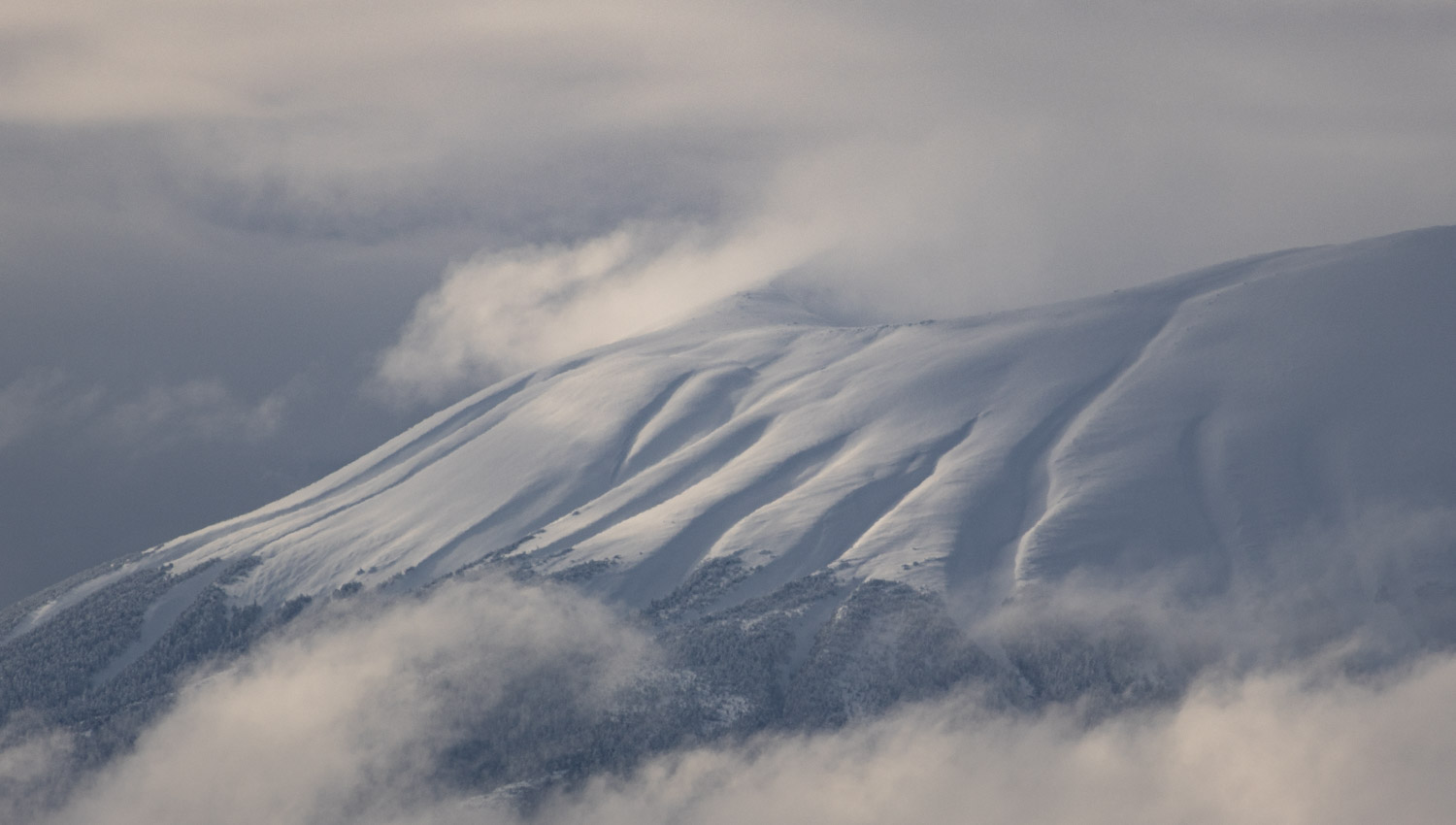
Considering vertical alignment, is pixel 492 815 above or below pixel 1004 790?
above

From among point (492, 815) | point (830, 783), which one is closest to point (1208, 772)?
point (830, 783)

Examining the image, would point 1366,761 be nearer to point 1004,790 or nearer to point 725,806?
point 1004,790

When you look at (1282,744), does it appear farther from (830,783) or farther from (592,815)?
(592,815)

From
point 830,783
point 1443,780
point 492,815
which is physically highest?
point 492,815

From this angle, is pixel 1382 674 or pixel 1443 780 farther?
pixel 1382 674

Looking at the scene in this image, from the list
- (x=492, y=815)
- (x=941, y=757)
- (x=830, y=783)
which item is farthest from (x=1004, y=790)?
(x=492, y=815)

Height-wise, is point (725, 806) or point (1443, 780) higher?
point (725, 806)

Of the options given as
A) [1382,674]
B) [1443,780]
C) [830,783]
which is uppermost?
[830,783]
